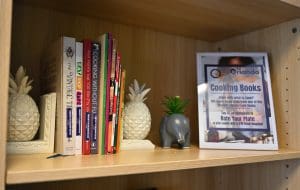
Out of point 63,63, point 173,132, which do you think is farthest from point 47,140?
point 173,132

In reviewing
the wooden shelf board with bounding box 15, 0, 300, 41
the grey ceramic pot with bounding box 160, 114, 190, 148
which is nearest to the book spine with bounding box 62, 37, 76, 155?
the wooden shelf board with bounding box 15, 0, 300, 41

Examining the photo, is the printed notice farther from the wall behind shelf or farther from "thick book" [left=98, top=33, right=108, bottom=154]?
"thick book" [left=98, top=33, right=108, bottom=154]

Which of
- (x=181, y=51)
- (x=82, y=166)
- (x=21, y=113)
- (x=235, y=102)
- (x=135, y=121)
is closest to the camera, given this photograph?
(x=82, y=166)

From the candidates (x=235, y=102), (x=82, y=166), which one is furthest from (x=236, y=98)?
(x=82, y=166)

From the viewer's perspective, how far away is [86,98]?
0.67 meters

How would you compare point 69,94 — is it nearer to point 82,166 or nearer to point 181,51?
point 82,166

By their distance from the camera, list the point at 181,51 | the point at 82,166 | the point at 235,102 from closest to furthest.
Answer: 1. the point at 82,166
2. the point at 235,102
3. the point at 181,51

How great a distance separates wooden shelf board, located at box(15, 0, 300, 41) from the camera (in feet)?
2.53

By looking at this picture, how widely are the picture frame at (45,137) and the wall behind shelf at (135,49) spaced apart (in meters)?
0.15

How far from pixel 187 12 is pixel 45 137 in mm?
493

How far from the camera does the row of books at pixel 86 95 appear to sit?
0.65 meters

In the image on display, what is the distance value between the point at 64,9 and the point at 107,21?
0.44 ft

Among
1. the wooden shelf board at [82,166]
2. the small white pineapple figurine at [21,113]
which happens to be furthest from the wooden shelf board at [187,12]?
the wooden shelf board at [82,166]

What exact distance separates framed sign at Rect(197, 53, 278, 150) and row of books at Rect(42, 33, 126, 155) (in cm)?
30
